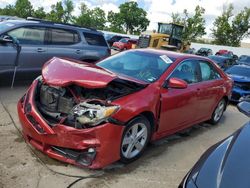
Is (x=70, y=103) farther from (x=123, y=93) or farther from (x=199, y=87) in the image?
(x=199, y=87)

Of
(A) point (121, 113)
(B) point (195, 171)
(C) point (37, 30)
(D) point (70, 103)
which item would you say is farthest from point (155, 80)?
(C) point (37, 30)

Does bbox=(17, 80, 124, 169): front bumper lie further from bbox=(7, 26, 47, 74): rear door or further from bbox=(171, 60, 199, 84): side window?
bbox=(7, 26, 47, 74): rear door

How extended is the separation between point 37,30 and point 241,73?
7384mm

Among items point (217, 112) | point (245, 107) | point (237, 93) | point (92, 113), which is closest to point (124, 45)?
point (237, 93)

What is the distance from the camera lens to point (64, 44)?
852 centimetres

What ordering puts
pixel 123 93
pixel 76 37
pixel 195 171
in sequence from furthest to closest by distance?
pixel 76 37
pixel 123 93
pixel 195 171

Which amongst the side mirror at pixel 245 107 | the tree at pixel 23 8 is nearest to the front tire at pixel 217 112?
the side mirror at pixel 245 107

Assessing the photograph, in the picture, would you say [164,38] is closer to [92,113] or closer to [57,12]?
[92,113]

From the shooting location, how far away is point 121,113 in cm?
392

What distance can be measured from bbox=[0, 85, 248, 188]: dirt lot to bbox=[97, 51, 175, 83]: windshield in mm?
1162

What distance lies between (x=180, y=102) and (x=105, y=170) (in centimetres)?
173

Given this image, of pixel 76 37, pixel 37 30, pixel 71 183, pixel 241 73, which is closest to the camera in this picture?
pixel 71 183

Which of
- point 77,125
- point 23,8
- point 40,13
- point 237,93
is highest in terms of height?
point 77,125

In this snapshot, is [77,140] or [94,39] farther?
[94,39]
